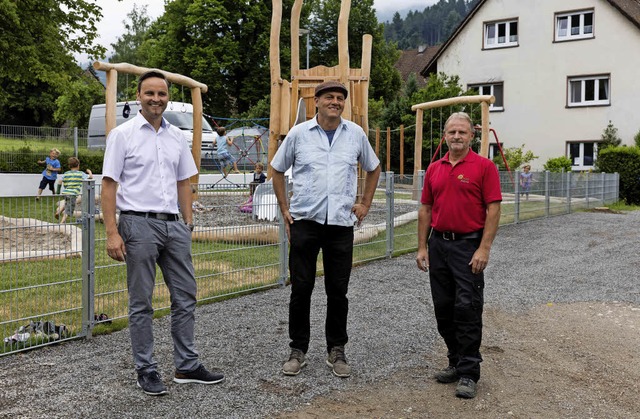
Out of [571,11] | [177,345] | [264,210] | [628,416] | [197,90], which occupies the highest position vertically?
[571,11]

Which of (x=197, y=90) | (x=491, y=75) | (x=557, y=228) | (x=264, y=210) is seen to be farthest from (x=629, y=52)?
(x=264, y=210)

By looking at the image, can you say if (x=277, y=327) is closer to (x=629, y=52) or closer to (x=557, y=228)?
(x=557, y=228)

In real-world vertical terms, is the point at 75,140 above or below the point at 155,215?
above

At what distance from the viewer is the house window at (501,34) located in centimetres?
3453

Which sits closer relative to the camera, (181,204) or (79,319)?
(181,204)

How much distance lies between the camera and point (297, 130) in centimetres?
507

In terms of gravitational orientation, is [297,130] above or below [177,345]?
above

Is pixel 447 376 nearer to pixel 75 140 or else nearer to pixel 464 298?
pixel 464 298

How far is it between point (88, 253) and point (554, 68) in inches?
1223

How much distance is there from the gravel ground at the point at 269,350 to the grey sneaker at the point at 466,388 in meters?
0.58

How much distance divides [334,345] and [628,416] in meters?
2.03

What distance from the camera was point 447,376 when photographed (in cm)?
492

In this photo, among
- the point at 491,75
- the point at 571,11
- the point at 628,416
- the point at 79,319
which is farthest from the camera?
the point at 491,75

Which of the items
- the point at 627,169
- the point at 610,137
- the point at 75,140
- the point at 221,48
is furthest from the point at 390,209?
the point at 221,48
